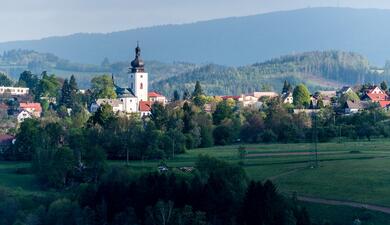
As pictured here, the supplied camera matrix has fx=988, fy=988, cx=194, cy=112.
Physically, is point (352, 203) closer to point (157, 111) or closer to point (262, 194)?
point (262, 194)

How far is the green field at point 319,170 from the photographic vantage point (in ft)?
131

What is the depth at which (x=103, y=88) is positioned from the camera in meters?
100

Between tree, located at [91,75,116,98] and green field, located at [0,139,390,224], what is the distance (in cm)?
3540

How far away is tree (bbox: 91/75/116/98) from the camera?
98500mm

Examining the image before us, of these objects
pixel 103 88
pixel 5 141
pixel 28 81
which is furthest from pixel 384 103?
pixel 28 81

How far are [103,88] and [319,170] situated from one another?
5559cm

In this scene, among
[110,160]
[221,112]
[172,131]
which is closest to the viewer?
[110,160]

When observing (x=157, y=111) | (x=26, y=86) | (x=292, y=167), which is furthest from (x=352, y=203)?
(x=26, y=86)

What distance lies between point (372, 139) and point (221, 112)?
638 inches

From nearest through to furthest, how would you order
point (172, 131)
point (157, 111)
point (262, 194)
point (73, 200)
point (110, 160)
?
point (262, 194) → point (73, 200) → point (110, 160) → point (172, 131) → point (157, 111)

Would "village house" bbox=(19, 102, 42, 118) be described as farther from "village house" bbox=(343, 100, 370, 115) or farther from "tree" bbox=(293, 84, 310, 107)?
"village house" bbox=(343, 100, 370, 115)

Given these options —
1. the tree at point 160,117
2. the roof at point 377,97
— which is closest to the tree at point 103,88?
the tree at point 160,117

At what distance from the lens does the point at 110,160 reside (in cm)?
5803

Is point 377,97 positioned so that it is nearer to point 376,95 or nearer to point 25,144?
point 376,95
